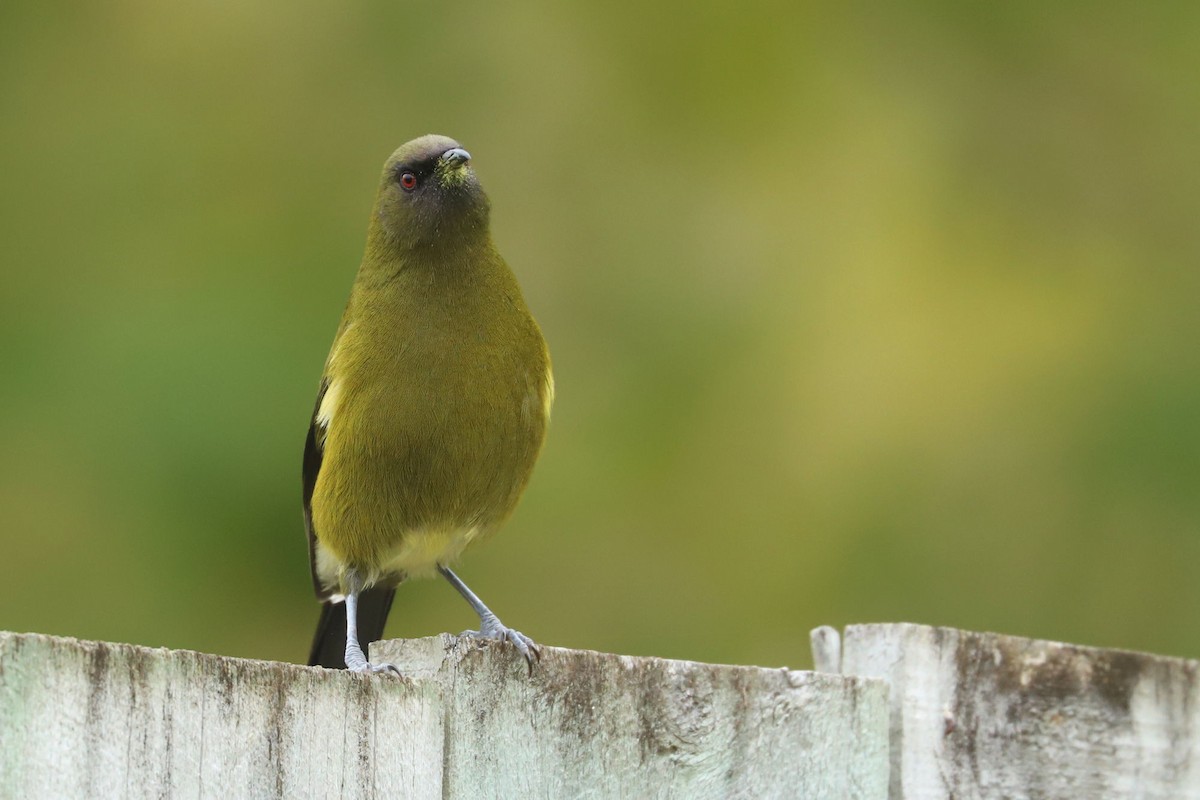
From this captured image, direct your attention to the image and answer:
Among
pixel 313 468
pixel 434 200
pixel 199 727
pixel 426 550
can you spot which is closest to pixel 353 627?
pixel 426 550

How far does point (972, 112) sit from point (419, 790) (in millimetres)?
4700

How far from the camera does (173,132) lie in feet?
19.4

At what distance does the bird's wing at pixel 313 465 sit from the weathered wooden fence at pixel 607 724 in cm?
174

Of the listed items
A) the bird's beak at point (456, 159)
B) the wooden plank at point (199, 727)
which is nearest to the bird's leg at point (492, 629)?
the wooden plank at point (199, 727)

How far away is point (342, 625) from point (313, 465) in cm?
51

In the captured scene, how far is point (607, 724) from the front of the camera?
273cm

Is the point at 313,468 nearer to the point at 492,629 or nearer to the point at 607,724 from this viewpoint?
the point at 492,629

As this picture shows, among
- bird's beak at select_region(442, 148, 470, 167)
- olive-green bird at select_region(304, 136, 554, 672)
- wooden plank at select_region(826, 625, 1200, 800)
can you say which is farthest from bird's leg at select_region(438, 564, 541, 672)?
bird's beak at select_region(442, 148, 470, 167)

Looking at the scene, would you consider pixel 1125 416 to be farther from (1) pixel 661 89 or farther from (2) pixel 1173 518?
(1) pixel 661 89

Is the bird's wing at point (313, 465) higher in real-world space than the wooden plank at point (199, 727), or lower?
higher

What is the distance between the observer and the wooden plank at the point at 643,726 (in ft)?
8.63

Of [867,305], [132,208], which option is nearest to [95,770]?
[132,208]

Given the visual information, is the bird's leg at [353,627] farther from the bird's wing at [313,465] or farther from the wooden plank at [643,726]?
the wooden plank at [643,726]

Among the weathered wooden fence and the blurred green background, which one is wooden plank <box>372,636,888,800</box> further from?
the blurred green background
